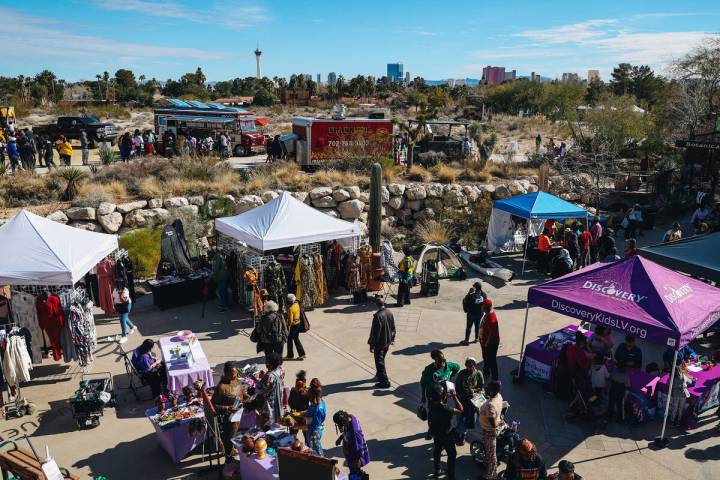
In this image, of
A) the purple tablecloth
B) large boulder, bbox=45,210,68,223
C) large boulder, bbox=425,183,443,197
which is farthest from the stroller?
large boulder, bbox=425,183,443,197

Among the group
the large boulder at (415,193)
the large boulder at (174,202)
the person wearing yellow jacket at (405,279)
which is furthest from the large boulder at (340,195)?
the person wearing yellow jacket at (405,279)

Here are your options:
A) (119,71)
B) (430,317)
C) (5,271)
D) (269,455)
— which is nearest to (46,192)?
(5,271)

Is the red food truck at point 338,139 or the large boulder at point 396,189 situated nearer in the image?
the large boulder at point 396,189

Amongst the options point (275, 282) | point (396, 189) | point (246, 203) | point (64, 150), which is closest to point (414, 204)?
point (396, 189)

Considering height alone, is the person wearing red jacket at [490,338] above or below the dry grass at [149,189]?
below

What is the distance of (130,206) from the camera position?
1619 centimetres

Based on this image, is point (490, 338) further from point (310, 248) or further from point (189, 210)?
point (189, 210)

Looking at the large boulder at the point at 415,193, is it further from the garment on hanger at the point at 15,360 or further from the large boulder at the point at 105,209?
the garment on hanger at the point at 15,360

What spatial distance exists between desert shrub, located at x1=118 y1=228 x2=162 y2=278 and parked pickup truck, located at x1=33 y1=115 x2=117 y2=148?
14945 mm

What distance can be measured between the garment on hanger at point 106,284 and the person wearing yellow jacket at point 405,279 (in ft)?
20.0

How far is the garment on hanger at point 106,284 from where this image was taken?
11750 millimetres

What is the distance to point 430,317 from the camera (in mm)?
12555

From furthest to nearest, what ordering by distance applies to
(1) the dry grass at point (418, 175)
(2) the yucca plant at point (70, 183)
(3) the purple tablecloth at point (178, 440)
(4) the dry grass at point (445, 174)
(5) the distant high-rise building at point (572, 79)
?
(5) the distant high-rise building at point (572, 79), (1) the dry grass at point (418, 175), (4) the dry grass at point (445, 174), (2) the yucca plant at point (70, 183), (3) the purple tablecloth at point (178, 440)

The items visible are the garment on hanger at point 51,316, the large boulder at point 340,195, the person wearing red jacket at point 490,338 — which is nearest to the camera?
the person wearing red jacket at point 490,338
